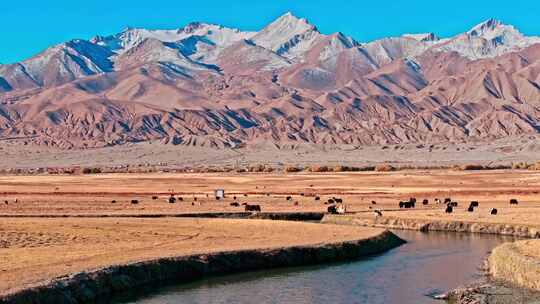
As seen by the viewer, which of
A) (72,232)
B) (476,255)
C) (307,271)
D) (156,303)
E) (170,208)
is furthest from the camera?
(170,208)

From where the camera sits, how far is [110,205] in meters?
69.6

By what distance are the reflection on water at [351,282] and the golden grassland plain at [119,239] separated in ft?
10.5

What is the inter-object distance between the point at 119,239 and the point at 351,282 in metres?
14.4

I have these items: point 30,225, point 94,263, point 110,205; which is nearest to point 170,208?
point 110,205

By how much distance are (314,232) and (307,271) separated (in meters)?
11.1

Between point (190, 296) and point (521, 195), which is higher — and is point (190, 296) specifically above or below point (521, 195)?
below

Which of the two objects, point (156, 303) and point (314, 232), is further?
point (314, 232)

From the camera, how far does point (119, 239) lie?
141 feet

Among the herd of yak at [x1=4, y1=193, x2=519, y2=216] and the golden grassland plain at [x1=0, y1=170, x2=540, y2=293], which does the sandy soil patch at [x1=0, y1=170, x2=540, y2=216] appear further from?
the herd of yak at [x1=4, y1=193, x2=519, y2=216]

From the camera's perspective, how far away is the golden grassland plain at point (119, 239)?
1278 inches

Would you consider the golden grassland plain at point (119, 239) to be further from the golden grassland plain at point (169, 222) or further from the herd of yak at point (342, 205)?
the herd of yak at point (342, 205)

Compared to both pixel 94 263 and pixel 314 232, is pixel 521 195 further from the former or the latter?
pixel 94 263

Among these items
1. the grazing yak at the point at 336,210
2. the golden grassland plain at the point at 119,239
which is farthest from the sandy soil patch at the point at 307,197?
the golden grassland plain at the point at 119,239

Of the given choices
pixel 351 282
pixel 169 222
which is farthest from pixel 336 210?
pixel 351 282
